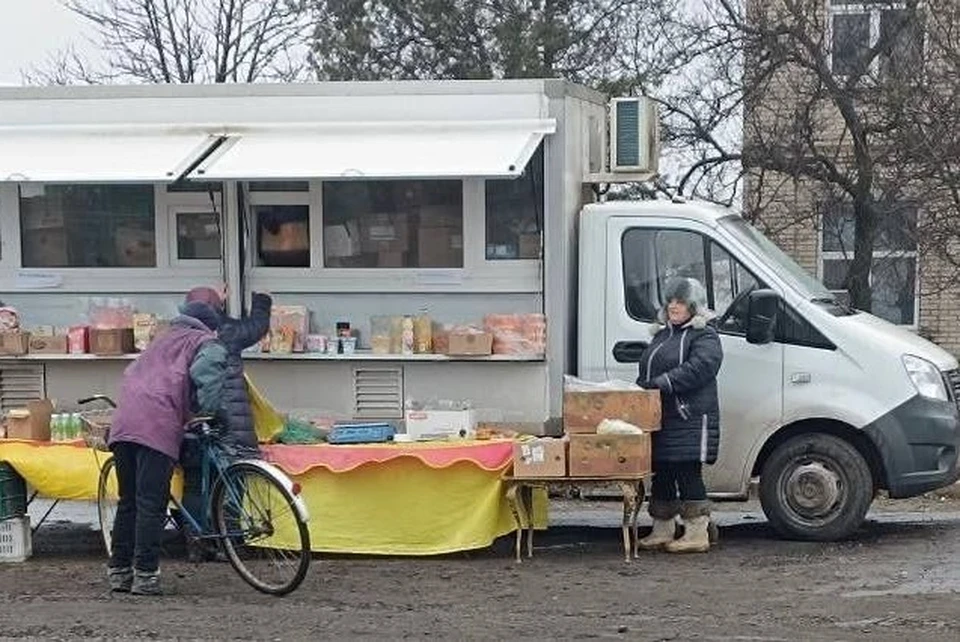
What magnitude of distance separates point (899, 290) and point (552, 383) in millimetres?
9422

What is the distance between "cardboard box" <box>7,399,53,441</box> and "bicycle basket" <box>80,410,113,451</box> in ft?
A: 0.79

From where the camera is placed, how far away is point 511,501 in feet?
28.1

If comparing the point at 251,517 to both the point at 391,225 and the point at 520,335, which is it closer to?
the point at 520,335

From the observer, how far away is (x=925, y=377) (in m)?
8.69

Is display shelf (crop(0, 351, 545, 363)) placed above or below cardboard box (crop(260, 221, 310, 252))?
below

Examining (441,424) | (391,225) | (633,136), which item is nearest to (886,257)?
(633,136)

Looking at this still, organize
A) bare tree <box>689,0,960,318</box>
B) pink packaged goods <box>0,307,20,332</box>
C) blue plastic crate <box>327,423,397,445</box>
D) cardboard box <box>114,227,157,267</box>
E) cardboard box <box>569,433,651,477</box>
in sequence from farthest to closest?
bare tree <box>689,0,960,318</box> < cardboard box <box>114,227,157,267</box> < pink packaged goods <box>0,307,20,332</box> < blue plastic crate <box>327,423,397,445</box> < cardboard box <box>569,433,651,477</box>

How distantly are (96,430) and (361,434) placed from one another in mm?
1601

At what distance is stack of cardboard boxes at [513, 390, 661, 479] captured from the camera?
8.23 metres

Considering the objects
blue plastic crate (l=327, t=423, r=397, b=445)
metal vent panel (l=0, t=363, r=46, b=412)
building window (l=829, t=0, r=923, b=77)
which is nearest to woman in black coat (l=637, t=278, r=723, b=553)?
blue plastic crate (l=327, t=423, r=397, b=445)

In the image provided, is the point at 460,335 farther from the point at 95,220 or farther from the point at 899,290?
the point at 899,290

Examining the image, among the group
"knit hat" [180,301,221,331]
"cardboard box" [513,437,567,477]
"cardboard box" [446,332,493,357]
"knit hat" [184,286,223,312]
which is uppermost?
"knit hat" [184,286,223,312]

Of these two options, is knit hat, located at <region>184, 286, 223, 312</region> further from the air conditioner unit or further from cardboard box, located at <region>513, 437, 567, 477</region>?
the air conditioner unit

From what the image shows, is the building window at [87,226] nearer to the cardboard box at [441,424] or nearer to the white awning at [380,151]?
the white awning at [380,151]
